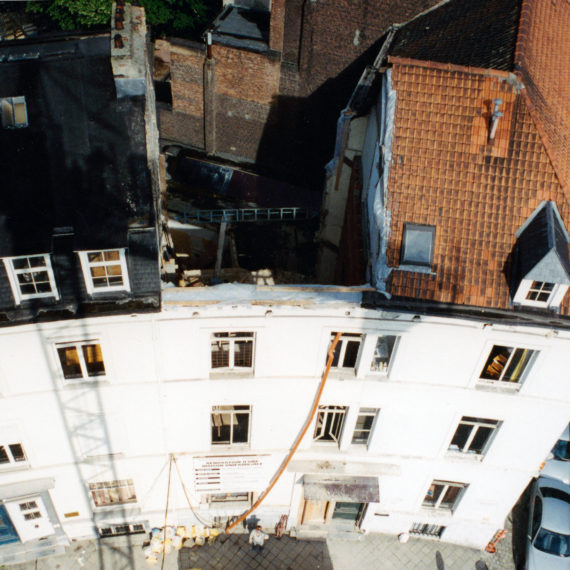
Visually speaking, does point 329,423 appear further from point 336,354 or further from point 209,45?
point 209,45

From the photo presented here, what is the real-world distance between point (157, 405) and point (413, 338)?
798cm

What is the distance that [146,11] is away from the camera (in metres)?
33.0

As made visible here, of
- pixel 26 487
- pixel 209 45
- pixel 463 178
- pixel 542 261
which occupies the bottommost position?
pixel 26 487

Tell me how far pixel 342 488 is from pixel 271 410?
158 inches

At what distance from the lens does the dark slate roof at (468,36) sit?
15883 mm

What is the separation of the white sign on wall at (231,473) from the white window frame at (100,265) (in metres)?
7.51

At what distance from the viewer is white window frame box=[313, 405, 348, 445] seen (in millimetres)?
16406

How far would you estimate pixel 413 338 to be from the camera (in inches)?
559

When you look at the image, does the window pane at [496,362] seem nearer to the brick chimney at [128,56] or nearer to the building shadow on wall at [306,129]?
the brick chimney at [128,56]

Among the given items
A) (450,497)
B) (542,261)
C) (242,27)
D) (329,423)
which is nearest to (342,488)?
(329,423)

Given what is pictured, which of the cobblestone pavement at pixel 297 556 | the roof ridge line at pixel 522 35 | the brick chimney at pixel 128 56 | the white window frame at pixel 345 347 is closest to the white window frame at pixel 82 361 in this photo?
the white window frame at pixel 345 347

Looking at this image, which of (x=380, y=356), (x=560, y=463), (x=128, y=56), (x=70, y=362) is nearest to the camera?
(x=128, y=56)

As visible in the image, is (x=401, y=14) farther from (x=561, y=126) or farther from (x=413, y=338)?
(x=413, y=338)

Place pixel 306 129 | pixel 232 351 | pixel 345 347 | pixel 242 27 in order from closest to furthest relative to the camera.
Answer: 1. pixel 232 351
2. pixel 345 347
3. pixel 306 129
4. pixel 242 27
